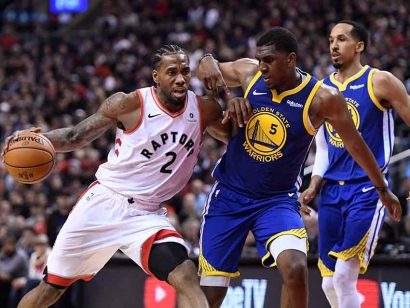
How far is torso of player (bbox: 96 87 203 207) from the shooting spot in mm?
5852

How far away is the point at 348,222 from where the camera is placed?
6.39m

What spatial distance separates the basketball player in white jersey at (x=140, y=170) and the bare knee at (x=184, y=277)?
11 cm

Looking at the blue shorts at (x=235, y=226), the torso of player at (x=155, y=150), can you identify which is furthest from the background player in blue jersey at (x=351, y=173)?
Result: the torso of player at (x=155, y=150)

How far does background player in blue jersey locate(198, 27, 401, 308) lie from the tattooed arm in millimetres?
640

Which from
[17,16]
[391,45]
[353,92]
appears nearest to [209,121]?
[353,92]

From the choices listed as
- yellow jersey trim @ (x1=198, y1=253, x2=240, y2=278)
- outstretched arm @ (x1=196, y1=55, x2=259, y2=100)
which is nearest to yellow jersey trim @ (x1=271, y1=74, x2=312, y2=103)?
outstretched arm @ (x1=196, y1=55, x2=259, y2=100)

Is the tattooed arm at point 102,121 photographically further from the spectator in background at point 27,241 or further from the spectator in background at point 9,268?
the spectator in background at point 27,241

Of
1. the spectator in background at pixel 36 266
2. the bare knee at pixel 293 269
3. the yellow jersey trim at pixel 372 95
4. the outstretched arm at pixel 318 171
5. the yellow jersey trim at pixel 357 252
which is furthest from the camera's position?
the spectator in background at pixel 36 266

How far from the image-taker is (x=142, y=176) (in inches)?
233

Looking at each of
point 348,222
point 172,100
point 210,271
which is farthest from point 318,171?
point 172,100

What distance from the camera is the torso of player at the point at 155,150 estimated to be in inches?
230

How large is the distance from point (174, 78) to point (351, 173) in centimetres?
162

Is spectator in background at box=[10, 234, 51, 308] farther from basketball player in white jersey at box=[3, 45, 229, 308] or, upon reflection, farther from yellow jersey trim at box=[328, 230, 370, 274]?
yellow jersey trim at box=[328, 230, 370, 274]

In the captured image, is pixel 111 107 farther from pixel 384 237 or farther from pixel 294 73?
pixel 384 237
